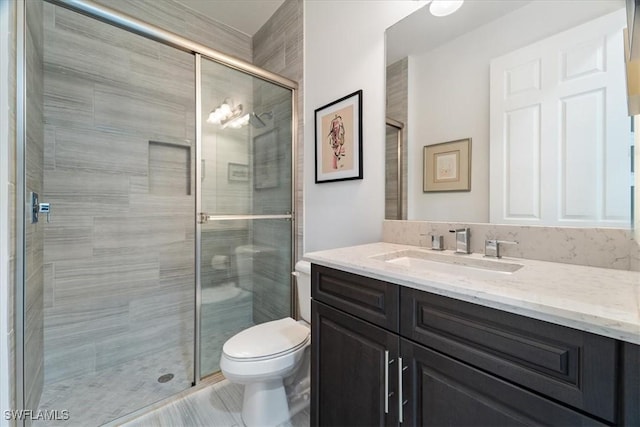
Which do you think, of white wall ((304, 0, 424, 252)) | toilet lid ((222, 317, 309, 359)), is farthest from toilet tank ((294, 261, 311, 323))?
white wall ((304, 0, 424, 252))

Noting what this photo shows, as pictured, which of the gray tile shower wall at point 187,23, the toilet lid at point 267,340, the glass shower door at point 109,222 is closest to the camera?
the toilet lid at point 267,340

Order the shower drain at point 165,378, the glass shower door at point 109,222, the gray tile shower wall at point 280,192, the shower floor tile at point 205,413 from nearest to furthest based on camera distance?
1. the shower floor tile at point 205,413
2. the glass shower door at point 109,222
3. the shower drain at point 165,378
4. the gray tile shower wall at point 280,192

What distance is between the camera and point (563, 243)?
0.90 metres

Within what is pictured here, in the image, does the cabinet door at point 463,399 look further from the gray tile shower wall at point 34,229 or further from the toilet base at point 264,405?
the gray tile shower wall at point 34,229

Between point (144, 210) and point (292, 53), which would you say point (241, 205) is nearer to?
point (144, 210)

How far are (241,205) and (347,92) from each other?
3.44 feet

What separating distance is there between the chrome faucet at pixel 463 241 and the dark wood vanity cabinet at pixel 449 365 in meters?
0.50

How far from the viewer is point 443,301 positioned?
0.68 meters

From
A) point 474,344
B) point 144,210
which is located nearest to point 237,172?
point 144,210

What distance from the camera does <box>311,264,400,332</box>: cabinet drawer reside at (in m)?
0.80

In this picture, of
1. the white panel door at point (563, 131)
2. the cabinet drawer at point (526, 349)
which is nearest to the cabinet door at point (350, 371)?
the cabinet drawer at point (526, 349)

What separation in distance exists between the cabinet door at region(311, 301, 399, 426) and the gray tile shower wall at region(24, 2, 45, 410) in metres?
1.19

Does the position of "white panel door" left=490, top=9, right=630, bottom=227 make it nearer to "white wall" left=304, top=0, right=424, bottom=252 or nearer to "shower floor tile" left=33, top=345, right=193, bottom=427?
"white wall" left=304, top=0, right=424, bottom=252

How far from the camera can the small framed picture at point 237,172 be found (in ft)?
6.20
